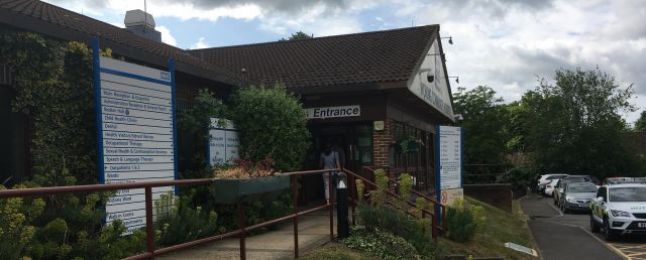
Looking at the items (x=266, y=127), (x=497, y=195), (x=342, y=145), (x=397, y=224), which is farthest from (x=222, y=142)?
(x=497, y=195)

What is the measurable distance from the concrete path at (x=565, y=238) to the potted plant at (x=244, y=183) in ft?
32.3

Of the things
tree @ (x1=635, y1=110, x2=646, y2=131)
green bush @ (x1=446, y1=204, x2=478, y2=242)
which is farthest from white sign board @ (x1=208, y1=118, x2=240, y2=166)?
tree @ (x1=635, y1=110, x2=646, y2=131)

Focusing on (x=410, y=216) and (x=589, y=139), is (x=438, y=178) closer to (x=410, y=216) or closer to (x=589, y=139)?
(x=410, y=216)

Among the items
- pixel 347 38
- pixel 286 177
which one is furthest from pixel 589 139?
pixel 286 177

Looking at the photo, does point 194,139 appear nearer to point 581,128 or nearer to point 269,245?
point 269,245

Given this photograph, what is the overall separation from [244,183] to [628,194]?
15.3 metres

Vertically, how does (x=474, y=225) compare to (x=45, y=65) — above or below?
below

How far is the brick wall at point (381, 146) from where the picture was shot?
14391mm

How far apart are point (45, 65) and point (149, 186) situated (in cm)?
341

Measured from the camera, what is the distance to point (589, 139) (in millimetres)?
45031

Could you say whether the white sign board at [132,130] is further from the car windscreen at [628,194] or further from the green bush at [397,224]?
the car windscreen at [628,194]

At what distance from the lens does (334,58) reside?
57.5 feet

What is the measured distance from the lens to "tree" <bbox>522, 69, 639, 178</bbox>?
4453cm

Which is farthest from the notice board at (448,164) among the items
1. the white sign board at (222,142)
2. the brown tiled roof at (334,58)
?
the white sign board at (222,142)
